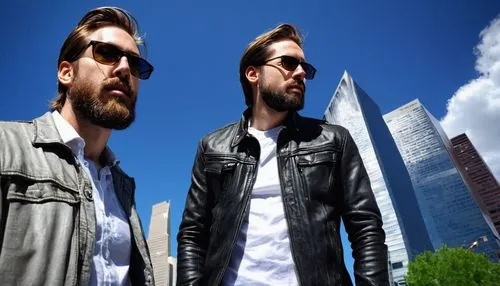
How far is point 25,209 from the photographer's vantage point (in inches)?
54.4

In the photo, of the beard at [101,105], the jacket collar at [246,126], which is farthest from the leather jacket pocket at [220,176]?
the beard at [101,105]

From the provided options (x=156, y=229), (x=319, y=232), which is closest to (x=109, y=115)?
(x=319, y=232)

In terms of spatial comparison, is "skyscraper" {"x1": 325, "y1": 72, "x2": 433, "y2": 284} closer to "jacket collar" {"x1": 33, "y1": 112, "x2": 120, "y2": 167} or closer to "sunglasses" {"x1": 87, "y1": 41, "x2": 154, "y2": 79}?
"sunglasses" {"x1": 87, "y1": 41, "x2": 154, "y2": 79}

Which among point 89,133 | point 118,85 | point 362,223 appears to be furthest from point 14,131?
point 362,223

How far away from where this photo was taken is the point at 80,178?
1751 millimetres

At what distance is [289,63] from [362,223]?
5.27 feet

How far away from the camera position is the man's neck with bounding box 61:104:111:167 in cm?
212

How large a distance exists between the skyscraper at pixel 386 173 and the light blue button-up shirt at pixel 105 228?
89331mm

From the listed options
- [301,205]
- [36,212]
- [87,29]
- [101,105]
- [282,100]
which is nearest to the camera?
[36,212]

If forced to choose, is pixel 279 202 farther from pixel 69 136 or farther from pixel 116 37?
pixel 116 37

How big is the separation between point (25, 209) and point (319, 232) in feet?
5.39

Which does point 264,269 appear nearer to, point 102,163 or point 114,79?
Answer: point 102,163

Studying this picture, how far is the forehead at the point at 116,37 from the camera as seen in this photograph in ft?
7.97

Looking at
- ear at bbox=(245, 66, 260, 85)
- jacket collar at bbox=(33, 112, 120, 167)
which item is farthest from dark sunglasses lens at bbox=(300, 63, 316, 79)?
jacket collar at bbox=(33, 112, 120, 167)
